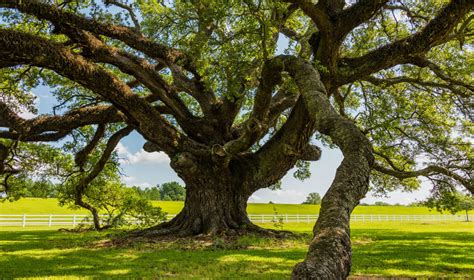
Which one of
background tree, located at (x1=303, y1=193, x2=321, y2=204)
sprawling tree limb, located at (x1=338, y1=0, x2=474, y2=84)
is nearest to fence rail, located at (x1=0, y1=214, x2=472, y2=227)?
sprawling tree limb, located at (x1=338, y1=0, x2=474, y2=84)

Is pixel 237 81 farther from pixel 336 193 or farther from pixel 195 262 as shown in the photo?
pixel 336 193

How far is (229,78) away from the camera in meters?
9.50

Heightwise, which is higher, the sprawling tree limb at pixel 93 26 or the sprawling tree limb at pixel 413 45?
the sprawling tree limb at pixel 93 26

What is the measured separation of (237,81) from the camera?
9492mm

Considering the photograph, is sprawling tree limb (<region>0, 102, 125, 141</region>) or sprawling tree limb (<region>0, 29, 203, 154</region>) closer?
sprawling tree limb (<region>0, 29, 203, 154</region>)

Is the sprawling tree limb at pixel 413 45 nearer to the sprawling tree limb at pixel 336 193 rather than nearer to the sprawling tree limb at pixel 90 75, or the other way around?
the sprawling tree limb at pixel 336 193

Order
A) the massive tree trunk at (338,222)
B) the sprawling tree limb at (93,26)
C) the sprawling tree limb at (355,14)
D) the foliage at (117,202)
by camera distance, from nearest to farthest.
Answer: the massive tree trunk at (338,222), the sprawling tree limb at (93,26), the sprawling tree limb at (355,14), the foliage at (117,202)

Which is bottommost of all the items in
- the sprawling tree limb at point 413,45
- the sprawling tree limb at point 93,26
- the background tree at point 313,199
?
the background tree at point 313,199

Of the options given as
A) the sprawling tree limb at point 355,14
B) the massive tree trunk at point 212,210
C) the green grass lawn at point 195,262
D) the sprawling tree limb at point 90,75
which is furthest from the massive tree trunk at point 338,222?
the massive tree trunk at point 212,210

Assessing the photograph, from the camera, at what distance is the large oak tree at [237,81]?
7.96 m

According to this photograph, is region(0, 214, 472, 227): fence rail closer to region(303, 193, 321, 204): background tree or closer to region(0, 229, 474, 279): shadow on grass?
region(0, 229, 474, 279): shadow on grass

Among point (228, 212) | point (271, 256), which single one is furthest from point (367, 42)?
point (271, 256)

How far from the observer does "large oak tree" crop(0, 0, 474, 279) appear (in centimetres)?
796

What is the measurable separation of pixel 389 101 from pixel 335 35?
22.1ft
